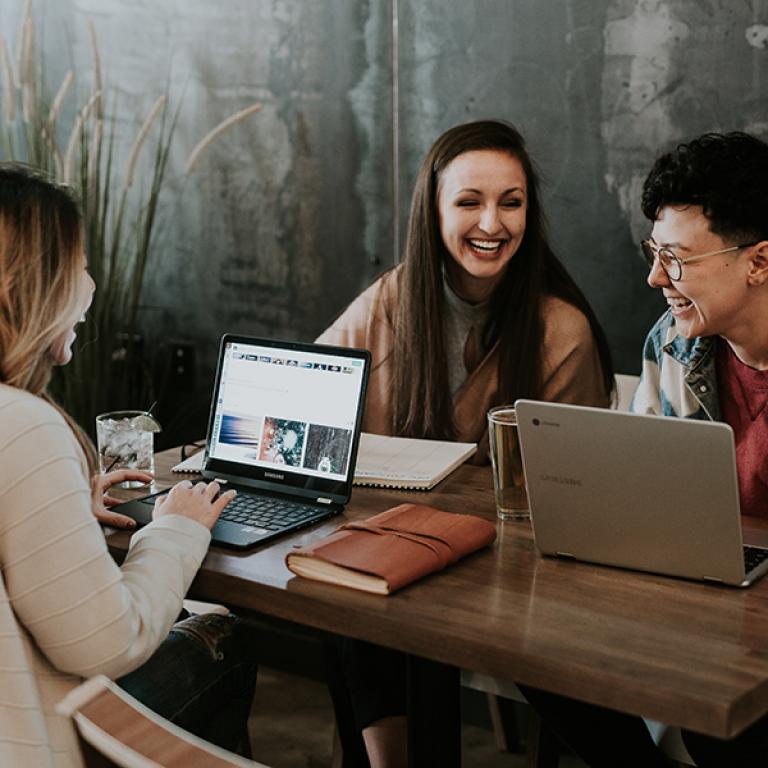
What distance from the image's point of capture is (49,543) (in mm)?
1475

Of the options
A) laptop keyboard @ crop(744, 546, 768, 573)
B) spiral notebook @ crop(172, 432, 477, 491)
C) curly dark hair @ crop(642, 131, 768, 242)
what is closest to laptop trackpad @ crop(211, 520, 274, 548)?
spiral notebook @ crop(172, 432, 477, 491)

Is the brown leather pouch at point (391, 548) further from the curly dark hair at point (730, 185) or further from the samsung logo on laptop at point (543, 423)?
the curly dark hair at point (730, 185)

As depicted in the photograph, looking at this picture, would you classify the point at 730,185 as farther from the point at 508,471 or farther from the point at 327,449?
the point at 327,449

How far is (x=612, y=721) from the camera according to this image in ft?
6.16

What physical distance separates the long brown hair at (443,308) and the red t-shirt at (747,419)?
1.42 feet

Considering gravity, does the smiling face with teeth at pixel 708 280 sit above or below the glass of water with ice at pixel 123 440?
above

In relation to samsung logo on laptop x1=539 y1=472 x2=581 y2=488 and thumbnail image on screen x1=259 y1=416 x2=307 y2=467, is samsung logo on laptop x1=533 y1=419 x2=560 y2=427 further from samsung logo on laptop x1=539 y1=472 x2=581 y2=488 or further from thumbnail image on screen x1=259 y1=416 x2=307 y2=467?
thumbnail image on screen x1=259 y1=416 x2=307 y2=467

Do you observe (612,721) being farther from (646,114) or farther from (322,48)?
(322,48)

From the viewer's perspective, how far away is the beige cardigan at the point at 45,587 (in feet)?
4.83

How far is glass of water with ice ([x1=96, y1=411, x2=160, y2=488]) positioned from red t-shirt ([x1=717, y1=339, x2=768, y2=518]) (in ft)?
3.31

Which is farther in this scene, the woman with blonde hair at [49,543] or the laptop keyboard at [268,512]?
the laptop keyboard at [268,512]

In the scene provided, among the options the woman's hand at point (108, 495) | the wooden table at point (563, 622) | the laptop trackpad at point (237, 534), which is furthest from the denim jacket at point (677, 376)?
the woman's hand at point (108, 495)

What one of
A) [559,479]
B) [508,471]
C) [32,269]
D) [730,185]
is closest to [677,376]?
[730,185]

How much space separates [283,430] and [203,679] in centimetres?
43
